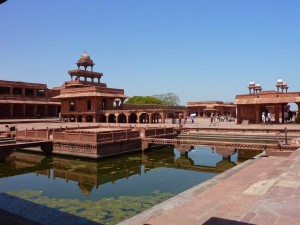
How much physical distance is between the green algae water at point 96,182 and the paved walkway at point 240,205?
2.81m

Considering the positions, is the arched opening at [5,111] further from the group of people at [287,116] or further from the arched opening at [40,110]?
the group of people at [287,116]

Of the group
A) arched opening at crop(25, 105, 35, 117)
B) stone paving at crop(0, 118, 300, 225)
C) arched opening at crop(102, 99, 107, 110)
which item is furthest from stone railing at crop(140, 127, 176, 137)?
arched opening at crop(25, 105, 35, 117)

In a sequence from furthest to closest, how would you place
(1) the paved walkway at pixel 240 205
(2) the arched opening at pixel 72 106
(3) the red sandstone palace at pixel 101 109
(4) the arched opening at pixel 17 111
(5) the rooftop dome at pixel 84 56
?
(5) the rooftop dome at pixel 84 56 → (4) the arched opening at pixel 17 111 → (2) the arched opening at pixel 72 106 → (3) the red sandstone palace at pixel 101 109 → (1) the paved walkway at pixel 240 205

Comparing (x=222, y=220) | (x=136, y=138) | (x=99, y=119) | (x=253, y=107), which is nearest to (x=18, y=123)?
(x=99, y=119)

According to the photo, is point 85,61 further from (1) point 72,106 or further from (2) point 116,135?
(2) point 116,135

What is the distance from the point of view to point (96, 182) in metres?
13.4

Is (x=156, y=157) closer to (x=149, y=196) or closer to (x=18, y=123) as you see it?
(x=149, y=196)

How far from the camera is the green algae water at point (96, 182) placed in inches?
357

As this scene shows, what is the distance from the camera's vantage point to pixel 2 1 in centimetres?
408

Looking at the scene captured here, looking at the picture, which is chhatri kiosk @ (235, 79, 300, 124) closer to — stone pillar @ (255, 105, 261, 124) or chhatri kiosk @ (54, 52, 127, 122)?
stone pillar @ (255, 105, 261, 124)

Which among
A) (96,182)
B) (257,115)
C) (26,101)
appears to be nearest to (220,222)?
(96,182)

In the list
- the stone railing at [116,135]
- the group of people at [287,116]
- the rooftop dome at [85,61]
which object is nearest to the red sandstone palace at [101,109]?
the rooftop dome at [85,61]

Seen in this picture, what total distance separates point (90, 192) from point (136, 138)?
9.12 m

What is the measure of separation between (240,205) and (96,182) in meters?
9.03
